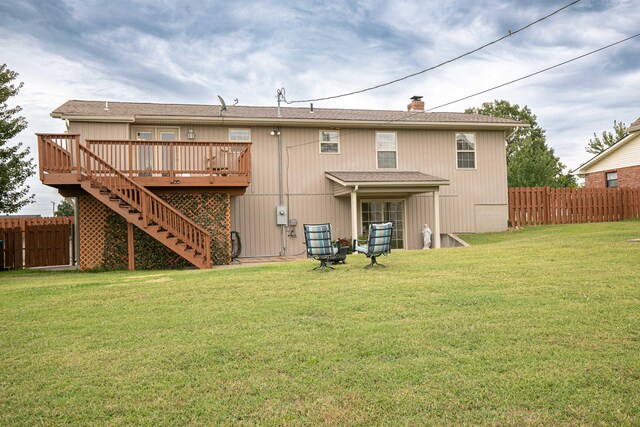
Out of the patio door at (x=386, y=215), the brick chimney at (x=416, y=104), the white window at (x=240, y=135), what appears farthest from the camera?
the brick chimney at (x=416, y=104)

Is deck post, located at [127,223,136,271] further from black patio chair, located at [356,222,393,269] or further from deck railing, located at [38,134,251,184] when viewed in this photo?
black patio chair, located at [356,222,393,269]

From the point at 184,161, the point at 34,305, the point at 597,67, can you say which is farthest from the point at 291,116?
the point at 34,305

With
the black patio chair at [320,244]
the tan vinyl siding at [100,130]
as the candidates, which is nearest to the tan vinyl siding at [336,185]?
the tan vinyl siding at [100,130]

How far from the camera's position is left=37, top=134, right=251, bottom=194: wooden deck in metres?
13.3

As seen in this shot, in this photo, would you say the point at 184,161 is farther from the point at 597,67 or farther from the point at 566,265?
the point at 597,67

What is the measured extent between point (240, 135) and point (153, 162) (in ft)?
14.0

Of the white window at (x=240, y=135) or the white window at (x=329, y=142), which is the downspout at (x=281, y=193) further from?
the white window at (x=329, y=142)

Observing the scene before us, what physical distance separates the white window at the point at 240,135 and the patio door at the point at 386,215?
16.9 ft

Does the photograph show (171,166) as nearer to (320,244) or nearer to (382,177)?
(320,244)

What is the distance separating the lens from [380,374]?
3.95 m

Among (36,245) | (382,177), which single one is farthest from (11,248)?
(382,177)

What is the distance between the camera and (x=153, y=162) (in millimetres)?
14570

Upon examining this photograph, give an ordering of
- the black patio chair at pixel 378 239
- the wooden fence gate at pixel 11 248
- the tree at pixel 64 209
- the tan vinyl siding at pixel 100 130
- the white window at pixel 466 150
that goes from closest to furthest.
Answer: the black patio chair at pixel 378 239, the tan vinyl siding at pixel 100 130, the wooden fence gate at pixel 11 248, the white window at pixel 466 150, the tree at pixel 64 209

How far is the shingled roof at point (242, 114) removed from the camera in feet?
53.8
